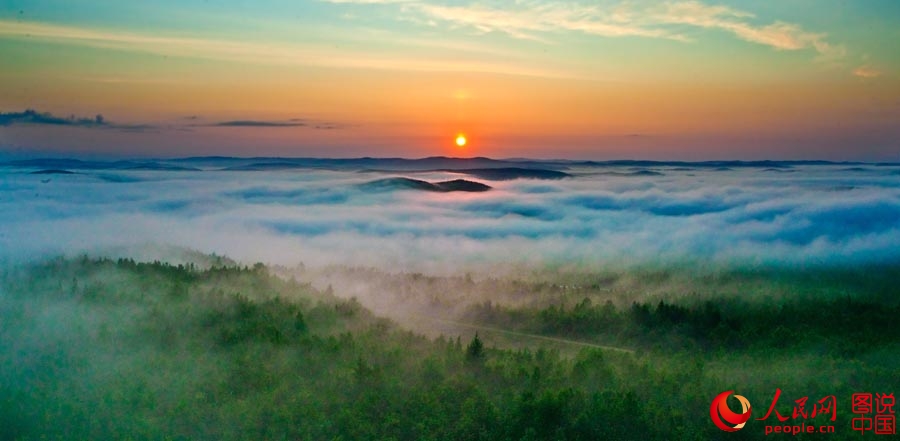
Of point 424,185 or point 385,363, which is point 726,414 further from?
point 424,185

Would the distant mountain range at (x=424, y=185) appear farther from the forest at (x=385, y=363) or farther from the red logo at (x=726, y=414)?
the red logo at (x=726, y=414)

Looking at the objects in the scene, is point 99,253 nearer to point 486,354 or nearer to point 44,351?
point 44,351

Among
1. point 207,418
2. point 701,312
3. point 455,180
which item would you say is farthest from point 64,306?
point 455,180

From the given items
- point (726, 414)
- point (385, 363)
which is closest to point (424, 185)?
point (385, 363)

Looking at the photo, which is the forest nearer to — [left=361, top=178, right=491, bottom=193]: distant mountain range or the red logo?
the red logo

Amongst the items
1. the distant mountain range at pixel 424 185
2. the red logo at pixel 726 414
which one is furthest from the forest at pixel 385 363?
the distant mountain range at pixel 424 185

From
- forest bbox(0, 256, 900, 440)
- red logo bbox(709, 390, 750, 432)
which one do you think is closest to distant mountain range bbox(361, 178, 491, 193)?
forest bbox(0, 256, 900, 440)
